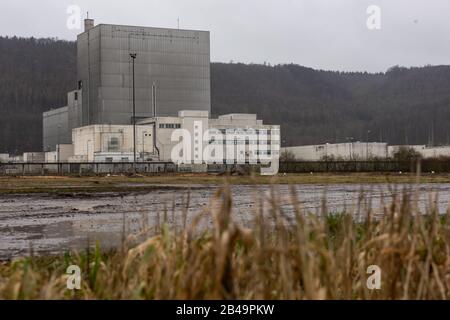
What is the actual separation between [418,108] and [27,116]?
107 metres

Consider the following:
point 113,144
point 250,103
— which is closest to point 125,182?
point 113,144

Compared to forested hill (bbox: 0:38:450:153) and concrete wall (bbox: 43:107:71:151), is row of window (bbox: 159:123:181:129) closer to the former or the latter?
concrete wall (bbox: 43:107:71:151)

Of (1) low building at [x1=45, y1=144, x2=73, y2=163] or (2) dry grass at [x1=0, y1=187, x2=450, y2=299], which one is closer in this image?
(2) dry grass at [x1=0, y1=187, x2=450, y2=299]

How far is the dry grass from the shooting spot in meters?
3.90

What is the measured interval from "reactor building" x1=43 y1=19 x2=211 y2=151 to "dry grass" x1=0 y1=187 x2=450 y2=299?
79.5 metres

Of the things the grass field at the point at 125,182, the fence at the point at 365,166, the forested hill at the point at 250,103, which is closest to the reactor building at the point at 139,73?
the fence at the point at 365,166

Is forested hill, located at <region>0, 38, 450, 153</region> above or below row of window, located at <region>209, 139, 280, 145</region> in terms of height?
above

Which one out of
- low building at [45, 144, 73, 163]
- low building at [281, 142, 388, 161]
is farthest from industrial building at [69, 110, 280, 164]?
low building at [281, 142, 388, 161]

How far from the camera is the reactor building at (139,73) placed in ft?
277

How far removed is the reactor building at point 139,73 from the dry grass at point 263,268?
79478 mm

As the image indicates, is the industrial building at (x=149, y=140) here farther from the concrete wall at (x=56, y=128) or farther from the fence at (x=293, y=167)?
the concrete wall at (x=56, y=128)

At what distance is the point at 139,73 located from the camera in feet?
284

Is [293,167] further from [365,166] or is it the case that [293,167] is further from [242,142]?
[242,142]
